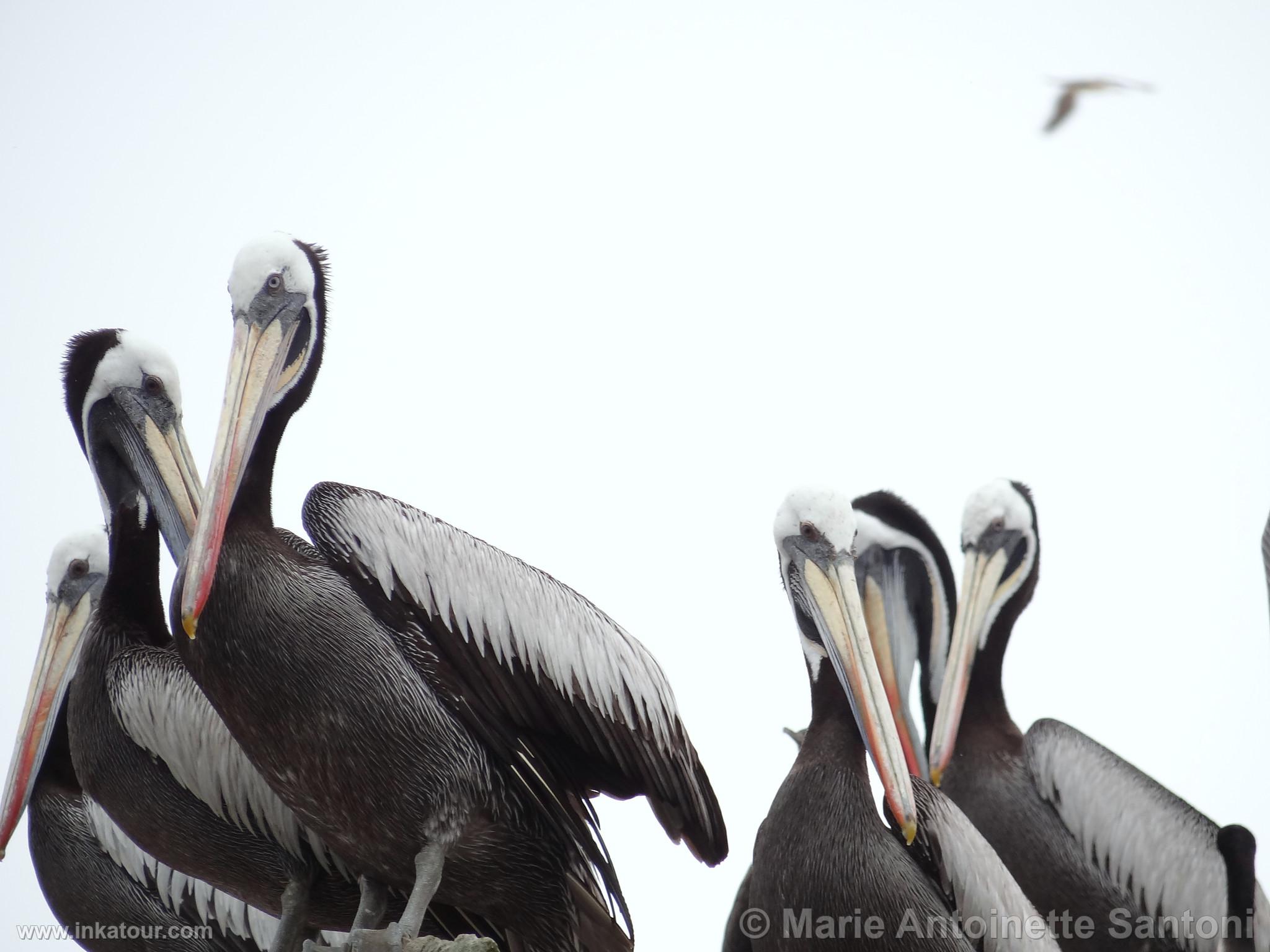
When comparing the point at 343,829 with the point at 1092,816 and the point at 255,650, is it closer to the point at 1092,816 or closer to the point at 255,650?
the point at 255,650

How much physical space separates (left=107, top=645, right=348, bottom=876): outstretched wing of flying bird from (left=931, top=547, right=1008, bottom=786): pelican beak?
7.72ft

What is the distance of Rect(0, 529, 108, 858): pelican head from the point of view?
4930 millimetres

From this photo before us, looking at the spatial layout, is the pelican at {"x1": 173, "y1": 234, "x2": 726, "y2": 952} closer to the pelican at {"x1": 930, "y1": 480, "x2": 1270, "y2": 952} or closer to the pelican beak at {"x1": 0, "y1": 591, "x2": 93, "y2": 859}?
the pelican beak at {"x1": 0, "y1": 591, "x2": 93, "y2": 859}

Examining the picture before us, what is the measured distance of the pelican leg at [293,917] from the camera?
4.19 meters

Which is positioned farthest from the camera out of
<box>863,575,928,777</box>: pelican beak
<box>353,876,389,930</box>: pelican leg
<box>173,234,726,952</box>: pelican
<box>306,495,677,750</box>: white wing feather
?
<box>863,575,928,777</box>: pelican beak

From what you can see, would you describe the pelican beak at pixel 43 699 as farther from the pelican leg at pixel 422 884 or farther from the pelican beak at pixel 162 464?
the pelican leg at pixel 422 884

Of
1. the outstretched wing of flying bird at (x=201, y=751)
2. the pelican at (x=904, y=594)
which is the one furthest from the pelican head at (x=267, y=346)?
the pelican at (x=904, y=594)

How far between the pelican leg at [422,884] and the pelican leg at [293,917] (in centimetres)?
56

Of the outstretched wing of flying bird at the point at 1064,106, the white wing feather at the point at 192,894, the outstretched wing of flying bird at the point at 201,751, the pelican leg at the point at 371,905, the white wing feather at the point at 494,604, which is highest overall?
the outstretched wing of flying bird at the point at 1064,106

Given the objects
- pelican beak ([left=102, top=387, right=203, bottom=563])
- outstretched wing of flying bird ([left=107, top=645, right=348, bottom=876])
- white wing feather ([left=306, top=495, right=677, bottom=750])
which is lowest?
outstretched wing of flying bird ([left=107, top=645, right=348, bottom=876])

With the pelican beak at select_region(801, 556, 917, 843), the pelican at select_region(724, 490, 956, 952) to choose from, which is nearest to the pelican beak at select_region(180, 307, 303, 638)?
the pelican beak at select_region(801, 556, 917, 843)

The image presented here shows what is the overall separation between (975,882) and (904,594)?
220cm

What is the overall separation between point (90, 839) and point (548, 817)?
1.92 meters

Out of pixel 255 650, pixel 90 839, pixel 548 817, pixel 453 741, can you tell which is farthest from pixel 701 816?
pixel 90 839
